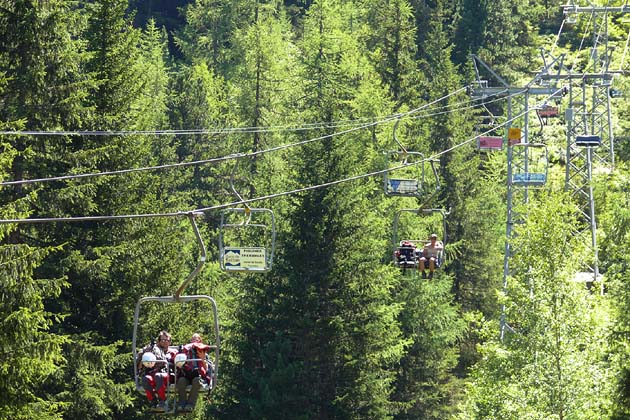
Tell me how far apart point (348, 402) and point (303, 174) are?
7.93 m

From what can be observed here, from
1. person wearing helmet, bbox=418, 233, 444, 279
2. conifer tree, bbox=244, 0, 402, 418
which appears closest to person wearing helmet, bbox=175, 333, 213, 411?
person wearing helmet, bbox=418, 233, 444, 279

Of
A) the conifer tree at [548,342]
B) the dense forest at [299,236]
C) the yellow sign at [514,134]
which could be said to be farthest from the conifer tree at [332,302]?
the conifer tree at [548,342]

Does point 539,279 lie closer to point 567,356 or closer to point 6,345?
point 567,356

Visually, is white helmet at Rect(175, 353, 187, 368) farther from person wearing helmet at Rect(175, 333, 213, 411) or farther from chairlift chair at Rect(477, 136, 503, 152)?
chairlift chair at Rect(477, 136, 503, 152)

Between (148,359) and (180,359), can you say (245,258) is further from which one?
(148,359)

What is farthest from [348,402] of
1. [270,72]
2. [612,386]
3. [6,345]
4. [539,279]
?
[270,72]

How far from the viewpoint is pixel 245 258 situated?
2544 cm

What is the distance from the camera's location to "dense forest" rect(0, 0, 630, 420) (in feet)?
91.6

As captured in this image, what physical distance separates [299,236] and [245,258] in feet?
60.2

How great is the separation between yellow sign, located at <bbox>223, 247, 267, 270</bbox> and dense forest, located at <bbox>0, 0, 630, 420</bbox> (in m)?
0.75

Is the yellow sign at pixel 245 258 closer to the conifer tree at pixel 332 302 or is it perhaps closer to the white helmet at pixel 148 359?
the white helmet at pixel 148 359

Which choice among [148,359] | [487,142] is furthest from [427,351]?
[148,359]

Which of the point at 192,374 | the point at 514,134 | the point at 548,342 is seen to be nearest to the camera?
the point at 192,374

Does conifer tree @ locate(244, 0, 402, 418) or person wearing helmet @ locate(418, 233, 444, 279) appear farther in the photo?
conifer tree @ locate(244, 0, 402, 418)
